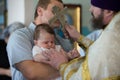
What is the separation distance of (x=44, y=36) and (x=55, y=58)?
18cm

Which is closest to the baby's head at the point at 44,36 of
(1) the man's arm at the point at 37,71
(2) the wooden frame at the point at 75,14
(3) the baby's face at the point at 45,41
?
(3) the baby's face at the point at 45,41

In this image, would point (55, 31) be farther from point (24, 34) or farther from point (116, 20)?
point (116, 20)

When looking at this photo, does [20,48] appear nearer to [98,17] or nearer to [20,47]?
[20,47]

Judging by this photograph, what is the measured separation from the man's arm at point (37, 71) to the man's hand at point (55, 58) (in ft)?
0.11

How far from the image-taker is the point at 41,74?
150 centimetres

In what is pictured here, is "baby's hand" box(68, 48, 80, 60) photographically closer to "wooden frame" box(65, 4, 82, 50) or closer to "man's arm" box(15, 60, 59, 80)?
"man's arm" box(15, 60, 59, 80)

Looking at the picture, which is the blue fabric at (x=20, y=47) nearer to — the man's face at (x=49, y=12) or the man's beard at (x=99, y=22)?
the man's face at (x=49, y=12)

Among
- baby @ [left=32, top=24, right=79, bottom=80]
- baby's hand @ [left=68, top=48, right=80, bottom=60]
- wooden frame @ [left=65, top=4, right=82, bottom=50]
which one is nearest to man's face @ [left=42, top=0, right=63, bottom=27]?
baby @ [left=32, top=24, right=79, bottom=80]

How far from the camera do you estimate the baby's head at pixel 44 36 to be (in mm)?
1587

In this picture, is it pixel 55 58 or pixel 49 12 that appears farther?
pixel 49 12

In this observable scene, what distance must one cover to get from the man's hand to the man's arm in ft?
0.11

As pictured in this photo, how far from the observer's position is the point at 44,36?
159 centimetres

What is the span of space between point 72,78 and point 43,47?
308mm

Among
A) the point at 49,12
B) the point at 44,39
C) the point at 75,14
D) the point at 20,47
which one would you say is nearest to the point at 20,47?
the point at 20,47
